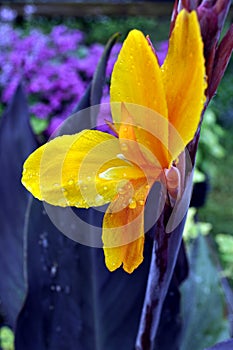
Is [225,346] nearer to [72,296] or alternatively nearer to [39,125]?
[72,296]

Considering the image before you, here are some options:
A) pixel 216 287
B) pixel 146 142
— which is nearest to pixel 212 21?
pixel 146 142

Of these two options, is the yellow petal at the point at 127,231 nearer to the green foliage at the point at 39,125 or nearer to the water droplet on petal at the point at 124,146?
the water droplet on petal at the point at 124,146

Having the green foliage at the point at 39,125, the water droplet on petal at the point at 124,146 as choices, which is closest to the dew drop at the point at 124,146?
the water droplet on petal at the point at 124,146

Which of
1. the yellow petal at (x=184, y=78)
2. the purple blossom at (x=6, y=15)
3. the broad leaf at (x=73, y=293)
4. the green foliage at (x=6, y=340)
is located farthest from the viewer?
the purple blossom at (x=6, y=15)

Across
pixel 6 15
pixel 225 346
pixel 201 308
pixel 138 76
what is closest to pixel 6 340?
pixel 201 308

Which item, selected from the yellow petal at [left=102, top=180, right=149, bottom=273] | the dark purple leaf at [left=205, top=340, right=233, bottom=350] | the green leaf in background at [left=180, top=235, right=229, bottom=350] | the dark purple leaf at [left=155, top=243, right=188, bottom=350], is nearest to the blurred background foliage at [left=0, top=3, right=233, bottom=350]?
the green leaf in background at [left=180, top=235, right=229, bottom=350]

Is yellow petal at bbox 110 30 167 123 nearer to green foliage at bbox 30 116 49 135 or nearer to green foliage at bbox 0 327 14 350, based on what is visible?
green foliage at bbox 0 327 14 350
